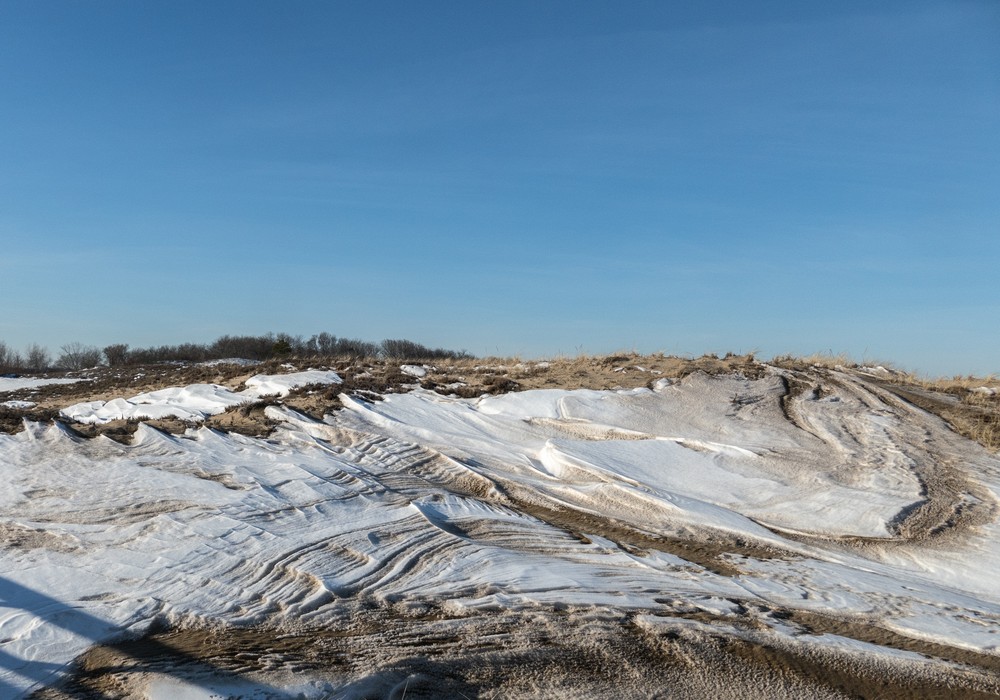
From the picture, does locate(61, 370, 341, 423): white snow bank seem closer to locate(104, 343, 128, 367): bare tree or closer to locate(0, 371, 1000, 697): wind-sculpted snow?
locate(0, 371, 1000, 697): wind-sculpted snow

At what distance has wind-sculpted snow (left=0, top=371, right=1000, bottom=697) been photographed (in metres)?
4.85

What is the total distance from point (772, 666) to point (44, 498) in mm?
6322

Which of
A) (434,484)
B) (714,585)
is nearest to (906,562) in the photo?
(714,585)

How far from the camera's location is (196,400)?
12891 millimetres

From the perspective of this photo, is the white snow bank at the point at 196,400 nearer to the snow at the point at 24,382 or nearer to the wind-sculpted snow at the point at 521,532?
the wind-sculpted snow at the point at 521,532

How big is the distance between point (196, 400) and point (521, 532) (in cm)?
807

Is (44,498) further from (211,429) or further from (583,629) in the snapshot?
(583,629)

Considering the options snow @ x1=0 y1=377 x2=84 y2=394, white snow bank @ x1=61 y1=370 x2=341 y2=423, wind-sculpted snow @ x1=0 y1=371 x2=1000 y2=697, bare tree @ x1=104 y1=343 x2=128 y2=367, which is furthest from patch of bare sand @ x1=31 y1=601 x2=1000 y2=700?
bare tree @ x1=104 y1=343 x2=128 y2=367

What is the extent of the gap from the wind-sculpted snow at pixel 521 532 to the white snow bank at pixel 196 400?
235cm

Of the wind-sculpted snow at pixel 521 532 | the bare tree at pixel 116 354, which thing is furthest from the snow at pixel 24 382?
the wind-sculpted snow at pixel 521 532

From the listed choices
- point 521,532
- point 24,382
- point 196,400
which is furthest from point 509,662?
point 24,382

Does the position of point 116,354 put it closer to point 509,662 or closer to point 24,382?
point 24,382

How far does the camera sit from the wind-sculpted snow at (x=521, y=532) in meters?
4.85

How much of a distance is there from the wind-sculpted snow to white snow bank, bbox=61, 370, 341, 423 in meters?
2.35
